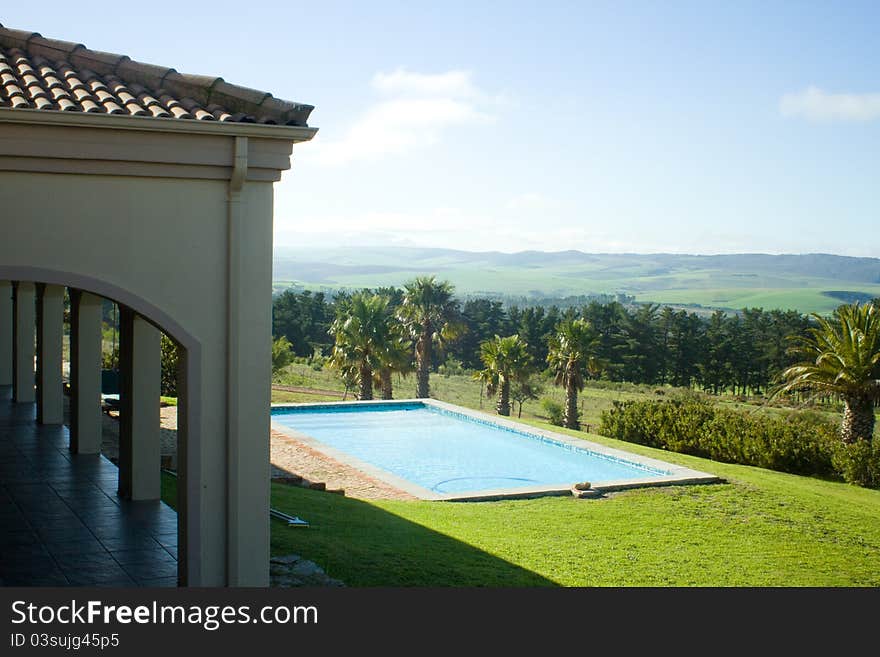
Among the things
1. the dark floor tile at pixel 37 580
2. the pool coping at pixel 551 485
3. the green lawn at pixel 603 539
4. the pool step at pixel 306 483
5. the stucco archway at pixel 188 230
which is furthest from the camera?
the pool coping at pixel 551 485

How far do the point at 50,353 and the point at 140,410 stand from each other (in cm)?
538

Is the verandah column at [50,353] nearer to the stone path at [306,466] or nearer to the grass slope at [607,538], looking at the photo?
the stone path at [306,466]

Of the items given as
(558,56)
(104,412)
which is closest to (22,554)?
(104,412)

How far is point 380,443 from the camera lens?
24875 mm

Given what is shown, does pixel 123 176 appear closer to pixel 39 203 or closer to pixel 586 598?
pixel 39 203

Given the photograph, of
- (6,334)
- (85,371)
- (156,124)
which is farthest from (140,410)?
(6,334)

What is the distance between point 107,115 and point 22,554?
451 centimetres

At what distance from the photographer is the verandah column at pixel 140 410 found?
34.1 feet

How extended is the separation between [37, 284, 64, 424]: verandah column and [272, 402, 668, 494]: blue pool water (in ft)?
27.0

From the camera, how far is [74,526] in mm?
9445

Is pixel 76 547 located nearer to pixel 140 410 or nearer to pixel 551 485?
pixel 140 410

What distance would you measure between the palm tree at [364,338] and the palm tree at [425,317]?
6.10 meters

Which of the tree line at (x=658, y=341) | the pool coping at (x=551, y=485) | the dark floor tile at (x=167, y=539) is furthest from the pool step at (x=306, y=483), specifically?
the tree line at (x=658, y=341)

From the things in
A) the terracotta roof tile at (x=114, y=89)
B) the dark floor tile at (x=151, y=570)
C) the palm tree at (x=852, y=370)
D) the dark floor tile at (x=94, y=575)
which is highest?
the terracotta roof tile at (x=114, y=89)
